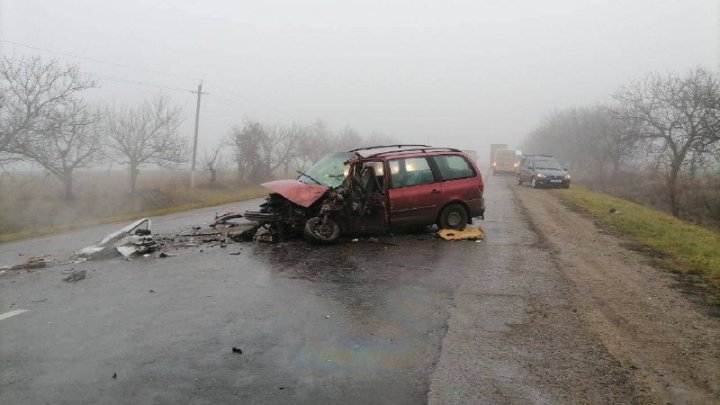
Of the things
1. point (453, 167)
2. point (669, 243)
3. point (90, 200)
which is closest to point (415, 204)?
point (453, 167)

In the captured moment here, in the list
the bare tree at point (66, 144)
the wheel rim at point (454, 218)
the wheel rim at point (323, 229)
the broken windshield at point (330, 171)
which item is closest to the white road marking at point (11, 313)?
the wheel rim at point (323, 229)

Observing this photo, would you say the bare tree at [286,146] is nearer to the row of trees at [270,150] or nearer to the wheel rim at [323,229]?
the row of trees at [270,150]

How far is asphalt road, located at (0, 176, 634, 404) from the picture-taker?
11.7 ft

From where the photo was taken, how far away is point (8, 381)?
3.72m

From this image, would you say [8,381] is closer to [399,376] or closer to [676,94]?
[399,376]

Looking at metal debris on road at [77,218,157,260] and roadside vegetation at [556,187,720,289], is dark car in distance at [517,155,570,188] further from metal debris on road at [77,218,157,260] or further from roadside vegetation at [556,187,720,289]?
metal debris on road at [77,218,157,260]

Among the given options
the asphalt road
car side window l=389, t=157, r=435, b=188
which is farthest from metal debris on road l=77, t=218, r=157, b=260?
car side window l=389, t=157, r=435, b=188

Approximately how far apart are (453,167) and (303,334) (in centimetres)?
669

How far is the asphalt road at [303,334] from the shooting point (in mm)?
3555

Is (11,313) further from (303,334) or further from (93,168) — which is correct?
(93,168)

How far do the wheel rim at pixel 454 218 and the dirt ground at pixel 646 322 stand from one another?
2.10 m

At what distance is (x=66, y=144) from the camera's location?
24.1 metres

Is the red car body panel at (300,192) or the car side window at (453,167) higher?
the car side window at (453,167)

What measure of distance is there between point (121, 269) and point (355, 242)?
13.9 ft
